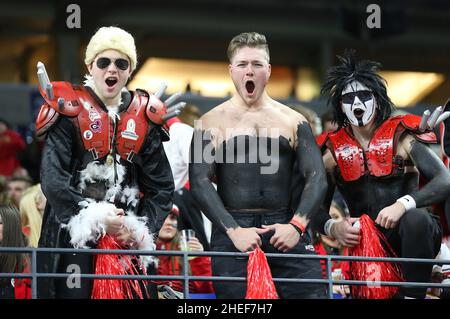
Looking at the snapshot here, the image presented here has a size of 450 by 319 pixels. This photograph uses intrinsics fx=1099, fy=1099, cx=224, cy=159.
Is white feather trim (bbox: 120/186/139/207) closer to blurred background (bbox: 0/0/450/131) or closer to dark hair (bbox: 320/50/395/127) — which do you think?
dark hair (bbox: 320/50/395/127)

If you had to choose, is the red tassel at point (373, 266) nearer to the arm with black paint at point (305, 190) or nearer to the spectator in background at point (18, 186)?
the arm with black paint at point (305, 190)

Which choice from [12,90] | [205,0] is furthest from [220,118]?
[205,0]

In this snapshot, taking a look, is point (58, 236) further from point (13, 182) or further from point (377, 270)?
point (13, 182)

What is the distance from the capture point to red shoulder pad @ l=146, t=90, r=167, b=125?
22.2 ft

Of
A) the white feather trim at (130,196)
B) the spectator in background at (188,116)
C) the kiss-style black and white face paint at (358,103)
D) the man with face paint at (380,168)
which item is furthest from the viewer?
the spectator in background at (188,116)

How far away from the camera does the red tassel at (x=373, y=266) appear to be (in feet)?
22.4

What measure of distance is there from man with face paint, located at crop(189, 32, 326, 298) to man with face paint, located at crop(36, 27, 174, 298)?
0.96 ft

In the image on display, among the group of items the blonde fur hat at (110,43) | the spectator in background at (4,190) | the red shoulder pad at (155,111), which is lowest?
the spectator in background at (4,190)

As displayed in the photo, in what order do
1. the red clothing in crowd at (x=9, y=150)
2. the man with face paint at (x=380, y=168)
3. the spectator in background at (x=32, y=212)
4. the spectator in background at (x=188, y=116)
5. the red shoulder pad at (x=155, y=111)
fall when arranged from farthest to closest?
1. the red clothing in crowd at (x=9, y=150)
2. the spectator in background at (x=188, y=116)
3. the spectator in background at (x=32, y=212)
4. the man with face paint at (x=380, y=168)
5. the red shoulder pad at (x=155, y=111)

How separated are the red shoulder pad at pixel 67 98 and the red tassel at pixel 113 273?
79 cm

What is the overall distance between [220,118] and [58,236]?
1253mm

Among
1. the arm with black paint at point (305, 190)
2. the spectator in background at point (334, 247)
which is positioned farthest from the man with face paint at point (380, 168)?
the spectator in background at point (334, 247)

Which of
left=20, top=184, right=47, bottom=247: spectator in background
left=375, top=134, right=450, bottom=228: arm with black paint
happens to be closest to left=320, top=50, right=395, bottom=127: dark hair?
left=375, top=134, right=450, bottom=228: arm with black paint

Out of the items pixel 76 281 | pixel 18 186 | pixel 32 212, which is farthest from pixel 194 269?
pixel 18 186
